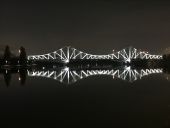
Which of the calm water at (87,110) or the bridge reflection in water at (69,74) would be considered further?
Answer: the bridge reflection in water at (69,74)

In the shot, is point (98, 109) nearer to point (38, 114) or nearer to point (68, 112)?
point (68, 112)

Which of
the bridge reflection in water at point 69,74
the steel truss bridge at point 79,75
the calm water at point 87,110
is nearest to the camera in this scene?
the calm water at point 87,110

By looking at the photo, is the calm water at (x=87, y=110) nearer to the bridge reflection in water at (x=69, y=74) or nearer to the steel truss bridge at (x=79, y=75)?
the bridge reflection in water at (x=69, y=74)

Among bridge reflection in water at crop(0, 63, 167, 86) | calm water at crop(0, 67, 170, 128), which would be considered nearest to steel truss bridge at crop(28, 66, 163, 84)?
bridge reflection in water at crop(0, 63, 167, 86)

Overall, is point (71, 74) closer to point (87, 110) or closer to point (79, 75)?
point (79, 75)

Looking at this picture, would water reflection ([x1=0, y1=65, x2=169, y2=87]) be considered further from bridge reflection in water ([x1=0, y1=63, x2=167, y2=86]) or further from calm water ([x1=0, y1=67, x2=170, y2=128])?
calm water ([x1=0, y1=67, x2=170, y2=128])

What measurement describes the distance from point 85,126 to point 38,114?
1.97m

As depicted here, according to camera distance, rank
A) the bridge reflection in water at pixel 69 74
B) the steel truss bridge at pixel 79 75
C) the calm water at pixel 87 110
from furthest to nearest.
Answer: the steel truss bridge at pixel 79 75 → the bridge reflection in water at pixel 69 74 → the calm water at pixel 87 110

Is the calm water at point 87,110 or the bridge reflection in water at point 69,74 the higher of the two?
the bridge reflection in water at point 69,74

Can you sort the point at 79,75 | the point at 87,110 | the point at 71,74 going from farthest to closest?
the point at 71,74 → the point at 79,75 → the point at 87,110

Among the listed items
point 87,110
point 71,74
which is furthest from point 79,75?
point 87,110

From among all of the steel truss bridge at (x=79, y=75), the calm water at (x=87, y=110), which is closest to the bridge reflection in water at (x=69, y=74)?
the steel truss bridge at (x=79, y=75)

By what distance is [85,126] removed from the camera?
9.27m

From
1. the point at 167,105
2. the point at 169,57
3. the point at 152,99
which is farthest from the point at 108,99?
the point at 169,57
